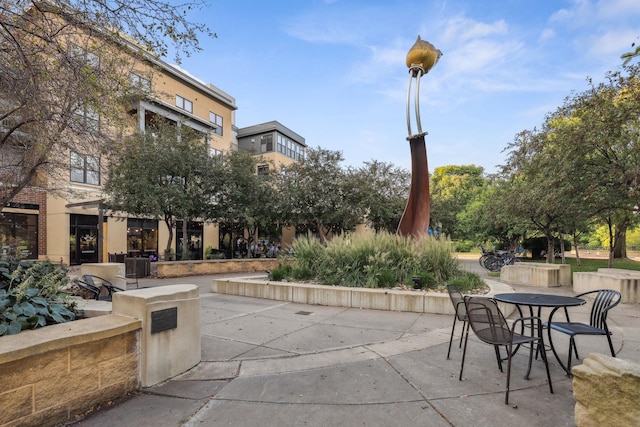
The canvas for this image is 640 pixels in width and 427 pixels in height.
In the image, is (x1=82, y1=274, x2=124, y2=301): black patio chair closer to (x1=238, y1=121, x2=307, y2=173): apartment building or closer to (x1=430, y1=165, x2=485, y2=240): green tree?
(x1=430, y1=165, x2=485, y2=240): green tree

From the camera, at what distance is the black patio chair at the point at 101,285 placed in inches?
246

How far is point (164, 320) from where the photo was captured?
12.2 feet

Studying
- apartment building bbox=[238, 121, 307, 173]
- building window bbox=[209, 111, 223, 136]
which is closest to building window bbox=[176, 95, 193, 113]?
building window bbox=[209, 111, 223, 136]

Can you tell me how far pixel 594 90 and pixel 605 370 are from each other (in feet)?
37.1

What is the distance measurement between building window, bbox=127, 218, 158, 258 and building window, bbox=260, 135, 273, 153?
13627 mm

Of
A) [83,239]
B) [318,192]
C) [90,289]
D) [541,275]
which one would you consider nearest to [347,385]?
[90,289]

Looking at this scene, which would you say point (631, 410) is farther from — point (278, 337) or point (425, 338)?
point (278, 337)

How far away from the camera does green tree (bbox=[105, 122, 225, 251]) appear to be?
14102mm

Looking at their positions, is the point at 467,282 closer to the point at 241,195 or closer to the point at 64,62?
the point at 64,62

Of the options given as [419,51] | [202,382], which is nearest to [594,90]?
[419,51]

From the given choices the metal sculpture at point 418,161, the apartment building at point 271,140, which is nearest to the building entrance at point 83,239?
the apartment building at point 271,140

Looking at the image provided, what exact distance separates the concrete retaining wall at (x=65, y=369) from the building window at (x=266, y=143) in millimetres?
31605

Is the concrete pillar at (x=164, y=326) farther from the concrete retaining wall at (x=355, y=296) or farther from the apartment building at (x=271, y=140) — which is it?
the apartment building at (x=271, y=140)

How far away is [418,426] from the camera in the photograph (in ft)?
9.45
